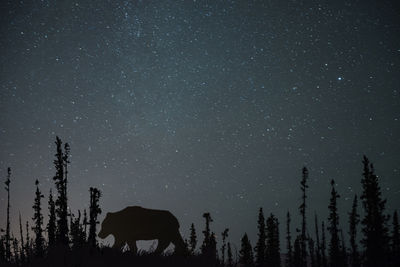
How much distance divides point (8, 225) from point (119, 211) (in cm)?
4400

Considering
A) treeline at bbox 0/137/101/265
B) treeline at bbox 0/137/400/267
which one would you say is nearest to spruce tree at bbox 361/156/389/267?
treeline at bbox 0/137/400/267

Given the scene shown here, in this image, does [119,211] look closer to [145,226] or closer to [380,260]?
[145,226]

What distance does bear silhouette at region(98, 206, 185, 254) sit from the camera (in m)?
12.5

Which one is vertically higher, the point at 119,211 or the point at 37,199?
the point at 37,199

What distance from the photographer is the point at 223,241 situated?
8106 centimetres

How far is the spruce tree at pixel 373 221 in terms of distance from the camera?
136 feet

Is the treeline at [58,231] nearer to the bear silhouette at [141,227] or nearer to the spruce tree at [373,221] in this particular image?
the bear silhouette at [141,227]

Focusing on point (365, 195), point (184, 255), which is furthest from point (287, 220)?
point (184, 255)

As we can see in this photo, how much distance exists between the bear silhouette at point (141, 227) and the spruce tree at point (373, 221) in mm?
37480

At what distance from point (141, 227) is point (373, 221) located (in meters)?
39.6

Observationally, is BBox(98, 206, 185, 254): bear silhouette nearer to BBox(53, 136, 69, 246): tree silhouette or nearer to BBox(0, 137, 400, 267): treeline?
BBox(0, 137, 400, 267): treeline

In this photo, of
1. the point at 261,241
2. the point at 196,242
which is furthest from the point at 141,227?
the point at 261,241

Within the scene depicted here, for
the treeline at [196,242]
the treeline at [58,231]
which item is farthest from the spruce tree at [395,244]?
the treeline at [58,231]

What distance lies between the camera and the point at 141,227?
12703 mm
